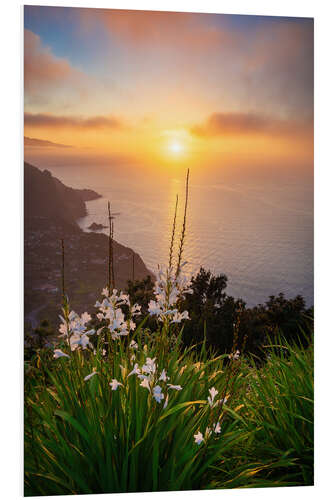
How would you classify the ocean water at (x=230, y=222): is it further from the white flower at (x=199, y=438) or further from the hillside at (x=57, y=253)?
the white flower at (x=199, y=438)

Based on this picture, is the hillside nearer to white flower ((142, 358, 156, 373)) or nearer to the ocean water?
the ocean water

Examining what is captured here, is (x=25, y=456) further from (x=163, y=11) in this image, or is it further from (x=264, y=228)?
(x=163, y=11)

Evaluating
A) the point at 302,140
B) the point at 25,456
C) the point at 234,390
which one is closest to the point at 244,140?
the point at 302,140

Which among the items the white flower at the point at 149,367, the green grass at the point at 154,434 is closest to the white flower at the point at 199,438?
the green grass at the point at 154,434

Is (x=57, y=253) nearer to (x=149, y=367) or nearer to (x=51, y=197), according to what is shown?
(x=51, y=197)

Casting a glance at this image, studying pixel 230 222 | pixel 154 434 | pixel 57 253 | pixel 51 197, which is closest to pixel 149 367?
pixel 154 434

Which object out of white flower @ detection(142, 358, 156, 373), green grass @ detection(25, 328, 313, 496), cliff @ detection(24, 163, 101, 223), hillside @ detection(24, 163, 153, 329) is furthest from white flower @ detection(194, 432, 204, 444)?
cliff @ detection(24, 163, 101, 223)
